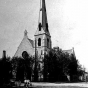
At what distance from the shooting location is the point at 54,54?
4428 centimetres

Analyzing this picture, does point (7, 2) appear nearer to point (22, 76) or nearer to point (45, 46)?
point (22, 76)

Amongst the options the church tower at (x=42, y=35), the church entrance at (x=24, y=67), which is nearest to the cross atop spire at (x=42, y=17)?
the church tower at (x=42, y=35)

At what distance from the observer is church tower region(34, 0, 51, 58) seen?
55.2 metres

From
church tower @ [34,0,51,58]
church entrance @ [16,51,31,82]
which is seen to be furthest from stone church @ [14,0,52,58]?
church entrance @ [16,51,31,82]

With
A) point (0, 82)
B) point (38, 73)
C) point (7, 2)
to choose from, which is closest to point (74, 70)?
point (38, 73)

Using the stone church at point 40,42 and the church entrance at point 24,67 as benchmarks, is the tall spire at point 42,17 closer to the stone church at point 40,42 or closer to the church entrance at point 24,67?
the stone church at point 40,42

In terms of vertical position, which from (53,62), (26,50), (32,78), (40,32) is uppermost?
(40,32)

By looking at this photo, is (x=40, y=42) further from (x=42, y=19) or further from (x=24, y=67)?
(x=24, y=67)

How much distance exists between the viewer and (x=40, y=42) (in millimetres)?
57062

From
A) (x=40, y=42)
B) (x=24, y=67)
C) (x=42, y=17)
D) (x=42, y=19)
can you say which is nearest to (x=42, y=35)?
(x=40, y=42)

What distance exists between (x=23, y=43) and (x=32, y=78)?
13.4 meters

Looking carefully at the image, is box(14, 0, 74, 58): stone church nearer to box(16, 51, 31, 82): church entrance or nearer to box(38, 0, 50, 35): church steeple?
box(38, 0, 50, 35): church steeple

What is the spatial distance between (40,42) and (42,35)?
2508mm

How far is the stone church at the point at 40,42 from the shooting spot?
55.4 meters
